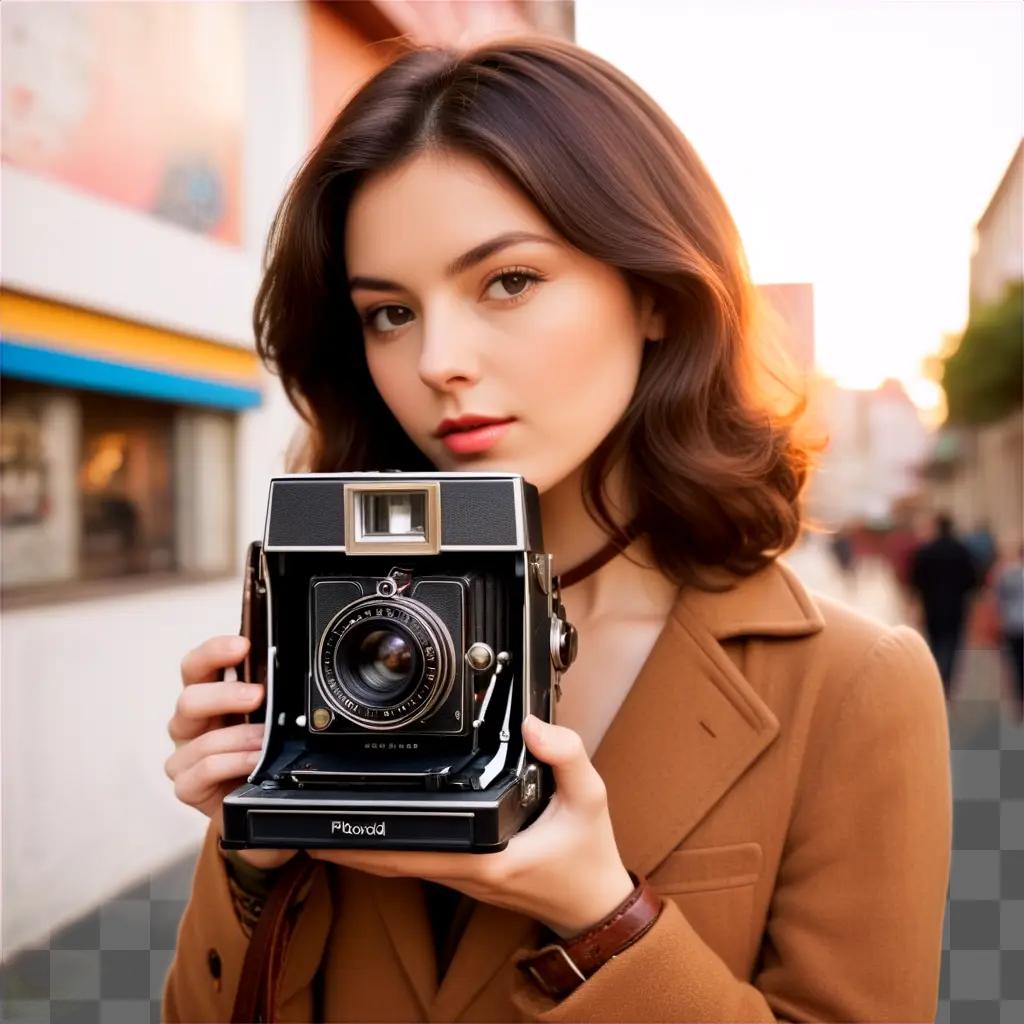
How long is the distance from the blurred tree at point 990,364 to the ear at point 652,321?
48.0 ft

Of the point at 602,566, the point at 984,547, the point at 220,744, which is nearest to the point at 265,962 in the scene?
the point at 220,744

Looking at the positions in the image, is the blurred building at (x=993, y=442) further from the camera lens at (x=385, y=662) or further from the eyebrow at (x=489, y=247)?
the camera lens at (x=385, y=662)

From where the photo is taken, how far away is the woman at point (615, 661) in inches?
57.9

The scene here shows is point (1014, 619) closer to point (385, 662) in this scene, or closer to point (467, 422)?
point (467, 422)

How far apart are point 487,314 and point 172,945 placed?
4.31 metres

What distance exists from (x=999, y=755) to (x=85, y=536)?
5754 mm

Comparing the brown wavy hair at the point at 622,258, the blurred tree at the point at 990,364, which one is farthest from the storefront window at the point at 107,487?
the blurred tree at the point at 990,364

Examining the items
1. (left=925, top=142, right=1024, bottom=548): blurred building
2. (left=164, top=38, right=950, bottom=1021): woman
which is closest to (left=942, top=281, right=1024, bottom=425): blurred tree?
(left=925, top=142, right=1024, bottom=548): blurred building

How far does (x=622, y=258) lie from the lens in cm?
157

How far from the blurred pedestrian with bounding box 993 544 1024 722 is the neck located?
7698 millimetres

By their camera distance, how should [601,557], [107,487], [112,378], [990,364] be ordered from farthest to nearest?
1. [990,364]
2. [107,487]
3. [112,378]
4. [601,557]

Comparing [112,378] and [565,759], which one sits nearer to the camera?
[565,759]

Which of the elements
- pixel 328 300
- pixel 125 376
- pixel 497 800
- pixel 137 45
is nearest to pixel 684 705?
pixel 497 800

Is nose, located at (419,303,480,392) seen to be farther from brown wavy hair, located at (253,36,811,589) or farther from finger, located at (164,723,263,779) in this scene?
finger, located at (164,723,263,779)
